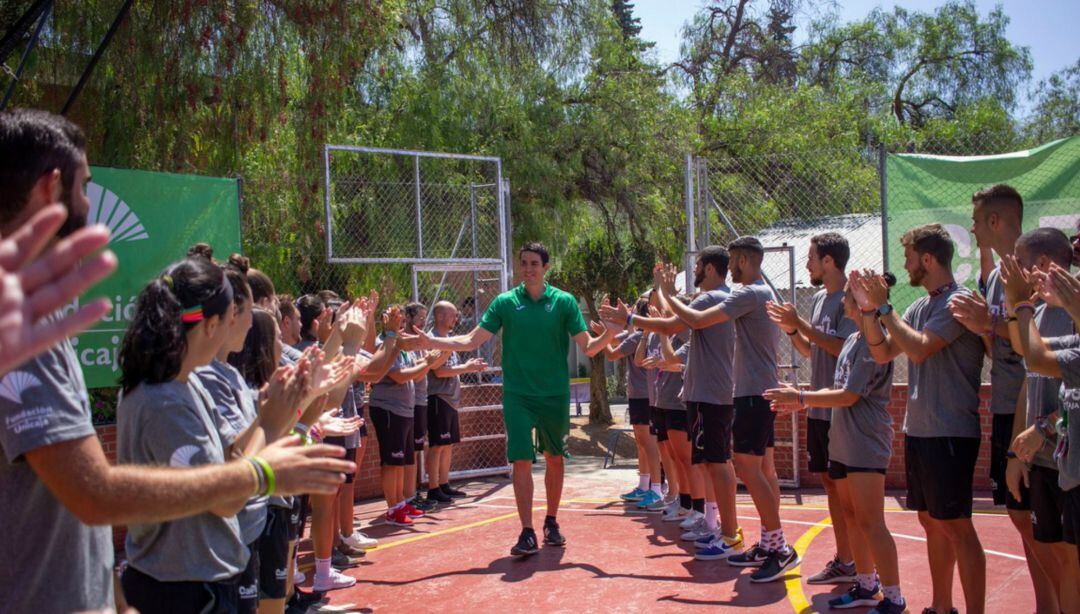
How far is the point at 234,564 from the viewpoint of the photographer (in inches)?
121

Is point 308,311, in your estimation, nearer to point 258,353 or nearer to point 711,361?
point 258,353

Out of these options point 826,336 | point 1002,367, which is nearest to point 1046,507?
point 1002,367

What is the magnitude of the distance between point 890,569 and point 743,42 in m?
26.6

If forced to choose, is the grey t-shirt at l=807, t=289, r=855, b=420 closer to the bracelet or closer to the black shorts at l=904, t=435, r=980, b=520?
the black shorts at l=904, t=435, r=980, b=520

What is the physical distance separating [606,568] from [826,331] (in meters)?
2.46

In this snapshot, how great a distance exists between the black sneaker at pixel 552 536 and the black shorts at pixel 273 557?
364 cm

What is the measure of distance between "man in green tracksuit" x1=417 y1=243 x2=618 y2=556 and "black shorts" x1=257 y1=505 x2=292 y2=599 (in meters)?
3.29

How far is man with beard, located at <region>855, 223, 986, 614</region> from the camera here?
4781 millimetres

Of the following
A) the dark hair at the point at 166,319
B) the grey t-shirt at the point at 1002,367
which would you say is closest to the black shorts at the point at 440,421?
the grey t-shirt at the point at 1002,367

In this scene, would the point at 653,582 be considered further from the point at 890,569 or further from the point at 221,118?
the point at 221,118

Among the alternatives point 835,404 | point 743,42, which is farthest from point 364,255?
point 743,42

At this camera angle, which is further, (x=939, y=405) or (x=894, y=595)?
(x=894, y=595)

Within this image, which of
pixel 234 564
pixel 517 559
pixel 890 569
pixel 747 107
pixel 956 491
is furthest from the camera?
pixel 747 107

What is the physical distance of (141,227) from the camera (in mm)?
7664
